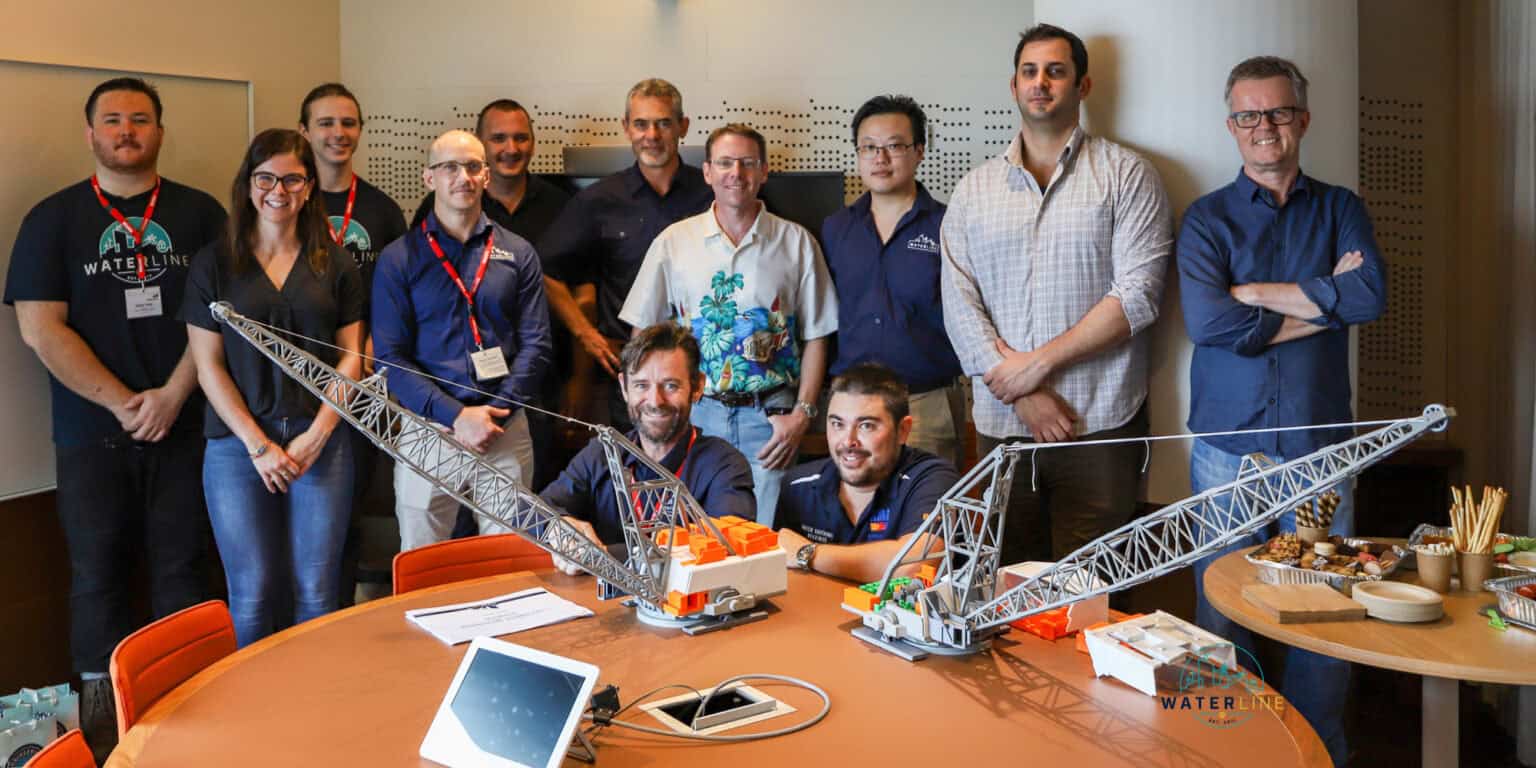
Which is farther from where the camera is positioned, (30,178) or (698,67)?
(698,67)

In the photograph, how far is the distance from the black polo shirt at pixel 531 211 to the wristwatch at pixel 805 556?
2.41 meters

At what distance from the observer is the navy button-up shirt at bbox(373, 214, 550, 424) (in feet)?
13.0

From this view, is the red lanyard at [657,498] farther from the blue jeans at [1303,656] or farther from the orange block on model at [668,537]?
the blue jeans at [1303,656]

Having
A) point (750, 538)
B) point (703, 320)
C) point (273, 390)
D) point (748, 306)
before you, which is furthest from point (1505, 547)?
point (273, 390)

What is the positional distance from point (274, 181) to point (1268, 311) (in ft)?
10.3

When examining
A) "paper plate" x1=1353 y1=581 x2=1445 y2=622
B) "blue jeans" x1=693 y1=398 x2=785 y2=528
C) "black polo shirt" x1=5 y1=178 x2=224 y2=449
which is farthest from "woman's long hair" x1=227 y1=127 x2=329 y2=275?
"paper plate" x1=1353 y1=581 x2=1445 y2=622

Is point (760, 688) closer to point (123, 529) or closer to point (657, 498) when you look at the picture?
point (657, 498)

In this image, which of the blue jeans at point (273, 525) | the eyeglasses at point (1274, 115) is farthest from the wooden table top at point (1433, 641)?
the blue jeans at point (273, 525)

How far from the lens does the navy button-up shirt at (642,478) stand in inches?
126

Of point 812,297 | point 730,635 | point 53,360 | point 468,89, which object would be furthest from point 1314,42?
point 53,360

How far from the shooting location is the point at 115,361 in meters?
4.24

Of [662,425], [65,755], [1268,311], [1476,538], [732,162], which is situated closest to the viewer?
[65,755]

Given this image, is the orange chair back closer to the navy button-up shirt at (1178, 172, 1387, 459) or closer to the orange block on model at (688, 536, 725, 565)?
the orange block on model at (688, 536, 725, 565)

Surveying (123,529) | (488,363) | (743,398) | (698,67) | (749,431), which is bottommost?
(123,529)
